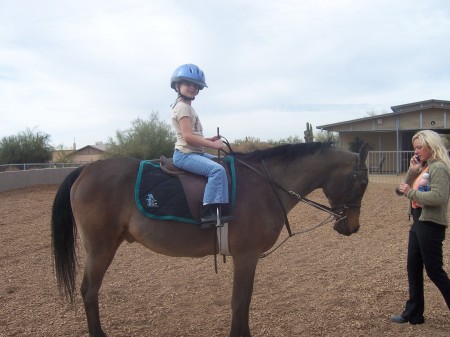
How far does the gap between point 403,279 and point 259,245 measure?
2.90 m

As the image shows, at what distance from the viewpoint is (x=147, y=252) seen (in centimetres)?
755

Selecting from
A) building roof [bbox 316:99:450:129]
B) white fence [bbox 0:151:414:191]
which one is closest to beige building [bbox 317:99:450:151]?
building roof [bbox 316:99:450:129]

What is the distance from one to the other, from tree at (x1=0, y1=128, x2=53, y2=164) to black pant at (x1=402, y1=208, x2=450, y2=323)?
31832 mm

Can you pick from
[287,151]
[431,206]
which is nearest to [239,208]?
[287,151]

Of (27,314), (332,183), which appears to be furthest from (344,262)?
(27,314)

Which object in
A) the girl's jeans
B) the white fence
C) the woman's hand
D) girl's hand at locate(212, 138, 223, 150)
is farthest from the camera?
the white fence

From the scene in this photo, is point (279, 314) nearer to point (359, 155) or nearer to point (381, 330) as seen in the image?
point (381, 330)

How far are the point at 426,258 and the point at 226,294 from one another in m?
2.49

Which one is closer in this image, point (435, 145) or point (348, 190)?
point (435, 145)

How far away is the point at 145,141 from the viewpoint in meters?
32.5

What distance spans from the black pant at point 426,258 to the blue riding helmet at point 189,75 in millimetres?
2612

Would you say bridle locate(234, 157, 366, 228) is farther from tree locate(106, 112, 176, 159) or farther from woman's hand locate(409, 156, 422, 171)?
tree locate(106, 112, 176, 159)

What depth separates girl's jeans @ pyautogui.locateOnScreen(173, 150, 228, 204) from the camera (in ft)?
11.8

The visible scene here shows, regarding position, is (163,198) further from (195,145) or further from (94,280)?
(94,280)
